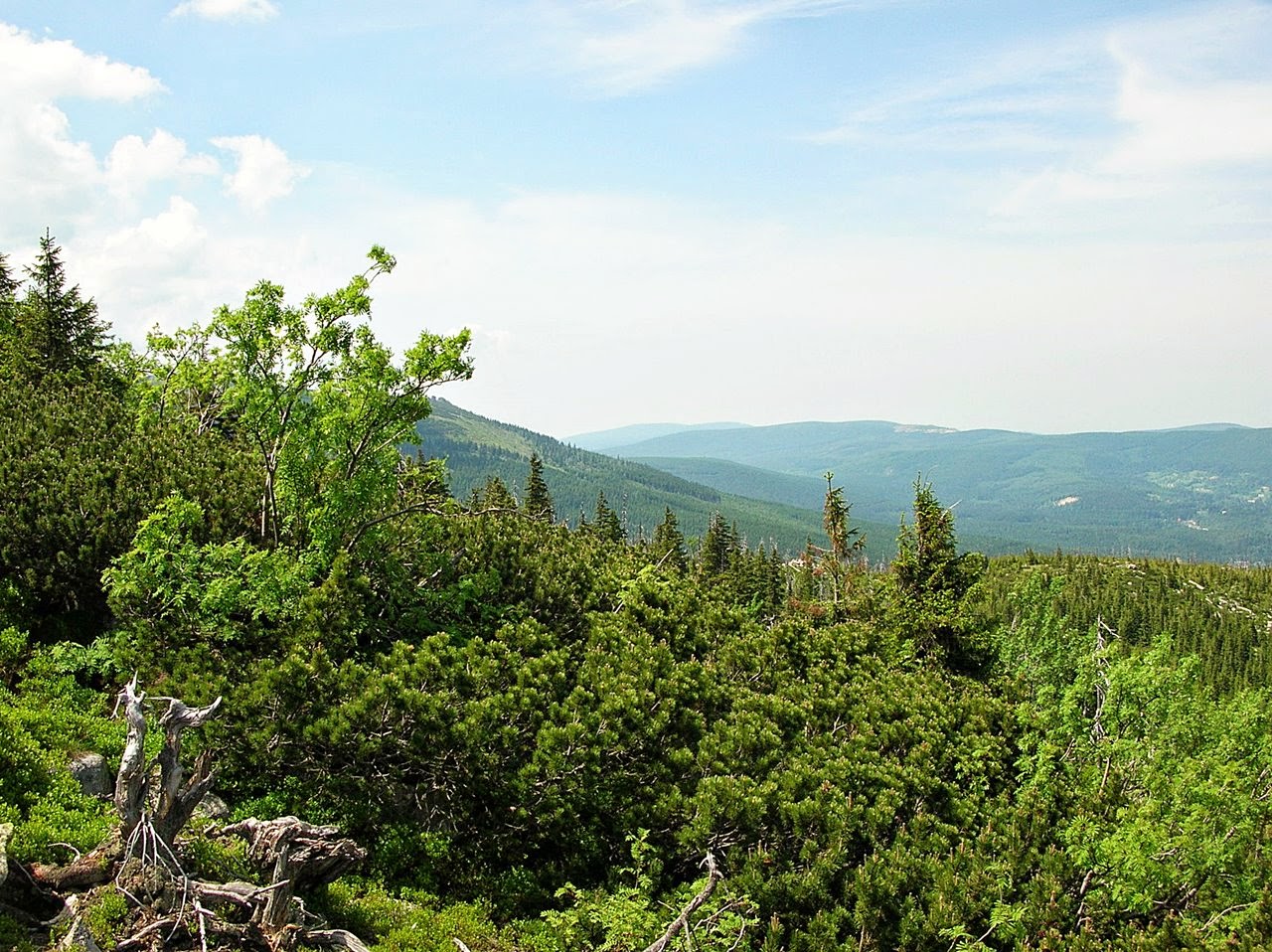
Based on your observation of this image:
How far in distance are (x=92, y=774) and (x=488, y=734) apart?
582 cm

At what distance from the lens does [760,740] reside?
50.6ft

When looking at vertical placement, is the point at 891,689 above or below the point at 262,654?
below

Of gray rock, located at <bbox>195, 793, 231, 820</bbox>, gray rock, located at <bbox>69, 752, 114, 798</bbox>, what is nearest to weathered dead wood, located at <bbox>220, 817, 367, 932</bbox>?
gray rock, located at <bbox>195, 793, 231, 820</bbox>

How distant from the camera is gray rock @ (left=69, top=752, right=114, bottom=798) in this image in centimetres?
1166

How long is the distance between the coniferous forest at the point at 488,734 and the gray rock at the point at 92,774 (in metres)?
0.07

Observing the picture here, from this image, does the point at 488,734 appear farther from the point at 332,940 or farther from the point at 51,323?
the point at 51,323

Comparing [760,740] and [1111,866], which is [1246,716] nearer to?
[1111,866]

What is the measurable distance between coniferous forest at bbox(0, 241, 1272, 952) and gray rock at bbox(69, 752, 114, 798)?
0.21ft

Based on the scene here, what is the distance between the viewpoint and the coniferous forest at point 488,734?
12438 millimetres

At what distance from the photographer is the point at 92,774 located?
11859mm

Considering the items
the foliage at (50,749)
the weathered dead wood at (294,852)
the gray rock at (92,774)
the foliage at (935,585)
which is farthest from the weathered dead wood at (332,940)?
the foliage at (935,585)

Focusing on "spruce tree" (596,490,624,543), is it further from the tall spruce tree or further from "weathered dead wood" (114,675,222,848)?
"weathered dead wood" (114,675,222,848)

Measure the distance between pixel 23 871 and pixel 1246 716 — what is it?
2306cm

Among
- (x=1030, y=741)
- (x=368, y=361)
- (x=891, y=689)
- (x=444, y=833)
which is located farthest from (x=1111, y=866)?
(x=368, y=361)
